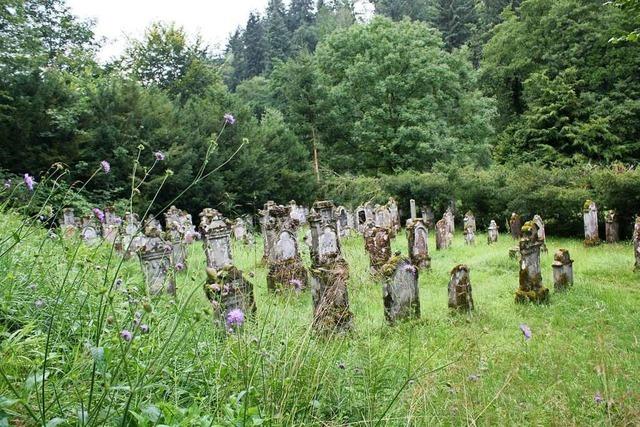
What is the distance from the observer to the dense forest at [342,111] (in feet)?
66.2

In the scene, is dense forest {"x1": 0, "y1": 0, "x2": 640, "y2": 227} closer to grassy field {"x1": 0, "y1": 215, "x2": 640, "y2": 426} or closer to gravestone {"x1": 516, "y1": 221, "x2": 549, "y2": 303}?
gravestone {"x1": 516, "y1": 221, "x2": 549, "y2": 303}

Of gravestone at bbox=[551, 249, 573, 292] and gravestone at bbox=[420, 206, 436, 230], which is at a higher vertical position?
gravestone at bbox=[420, 206, 436, 230]

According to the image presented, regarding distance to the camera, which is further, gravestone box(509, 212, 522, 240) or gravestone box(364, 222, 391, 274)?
gravestone box(509, 212, 522, 240)

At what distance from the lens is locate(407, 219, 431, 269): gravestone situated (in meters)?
11.0

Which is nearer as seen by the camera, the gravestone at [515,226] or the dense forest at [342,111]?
the gravestone at [515,226]

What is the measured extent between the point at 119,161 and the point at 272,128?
10.4 meters

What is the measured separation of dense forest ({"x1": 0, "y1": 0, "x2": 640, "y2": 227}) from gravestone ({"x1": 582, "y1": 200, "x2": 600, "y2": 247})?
482cm

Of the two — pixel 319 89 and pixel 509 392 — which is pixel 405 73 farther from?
pixel 509 392

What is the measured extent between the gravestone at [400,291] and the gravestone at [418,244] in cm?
410

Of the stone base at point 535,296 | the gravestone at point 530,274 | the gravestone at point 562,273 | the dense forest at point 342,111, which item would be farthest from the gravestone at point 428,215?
the stone base at point 535,296

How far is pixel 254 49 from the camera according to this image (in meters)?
56.9

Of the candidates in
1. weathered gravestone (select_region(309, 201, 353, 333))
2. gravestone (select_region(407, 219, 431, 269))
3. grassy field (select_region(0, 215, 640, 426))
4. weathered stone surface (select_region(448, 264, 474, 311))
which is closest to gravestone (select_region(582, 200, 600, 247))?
gravestone (select_region(407, 219, 431, 269))

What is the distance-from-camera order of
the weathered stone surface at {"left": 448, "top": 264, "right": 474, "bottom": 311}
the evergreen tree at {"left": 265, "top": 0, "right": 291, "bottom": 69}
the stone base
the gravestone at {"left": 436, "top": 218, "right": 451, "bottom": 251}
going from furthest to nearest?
the evergreen tree at {"left": 265, "top": 0, "right": 291, "bottom": 69} → the gravestone at {"left": 436, "top": 218, "right": 451, "bottom": 251} → the stone base → the weathered stone surface at {"left": 448, "top": 264, "right": 474, "bottom": 311}

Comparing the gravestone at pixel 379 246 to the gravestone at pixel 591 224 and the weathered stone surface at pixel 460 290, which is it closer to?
the weathered stone surface at pixel 460 290
